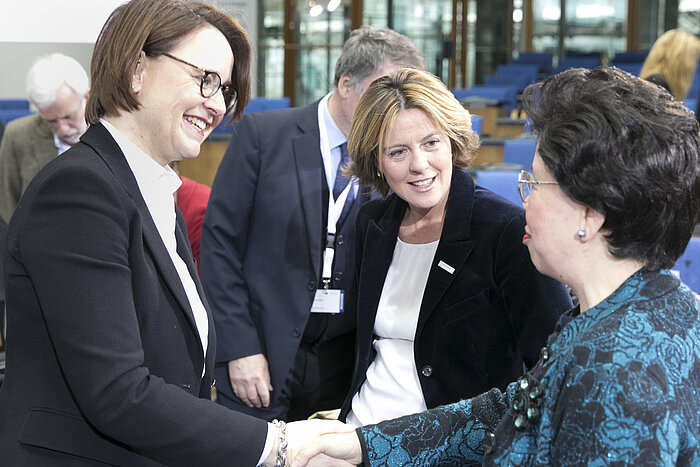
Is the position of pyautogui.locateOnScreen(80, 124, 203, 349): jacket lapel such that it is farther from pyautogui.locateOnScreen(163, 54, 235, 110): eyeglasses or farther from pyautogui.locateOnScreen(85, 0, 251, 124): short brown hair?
pyautogui.locateOnScreen(163, 54, 235, 110): eyeglasses

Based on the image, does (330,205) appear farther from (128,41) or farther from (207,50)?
(128,41)

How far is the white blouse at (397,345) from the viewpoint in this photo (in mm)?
1855

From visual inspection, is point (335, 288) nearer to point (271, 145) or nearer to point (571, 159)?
point (271, 145)

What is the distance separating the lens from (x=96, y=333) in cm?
122

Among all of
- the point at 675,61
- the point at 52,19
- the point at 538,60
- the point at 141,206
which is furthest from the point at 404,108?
the point at 538,60

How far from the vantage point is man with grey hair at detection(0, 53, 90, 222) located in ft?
12.5

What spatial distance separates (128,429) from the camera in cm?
130

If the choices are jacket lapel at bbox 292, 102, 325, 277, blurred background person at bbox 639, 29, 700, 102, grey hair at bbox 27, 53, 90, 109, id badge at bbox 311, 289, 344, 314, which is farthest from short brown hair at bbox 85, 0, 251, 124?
blurred background person at bbox 639, 29, 700, 102

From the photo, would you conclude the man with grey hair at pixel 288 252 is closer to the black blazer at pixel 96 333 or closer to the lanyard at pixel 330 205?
the lanyard at pixel 330 205

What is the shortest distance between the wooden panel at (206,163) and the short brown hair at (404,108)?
461 cm

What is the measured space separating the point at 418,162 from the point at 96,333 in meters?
0.99

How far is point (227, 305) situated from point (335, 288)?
1.22 feet

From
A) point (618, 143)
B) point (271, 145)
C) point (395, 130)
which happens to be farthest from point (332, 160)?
point (618, 143)

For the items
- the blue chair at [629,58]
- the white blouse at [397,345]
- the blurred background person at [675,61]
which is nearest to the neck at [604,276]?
the white blouse at [397,345]
